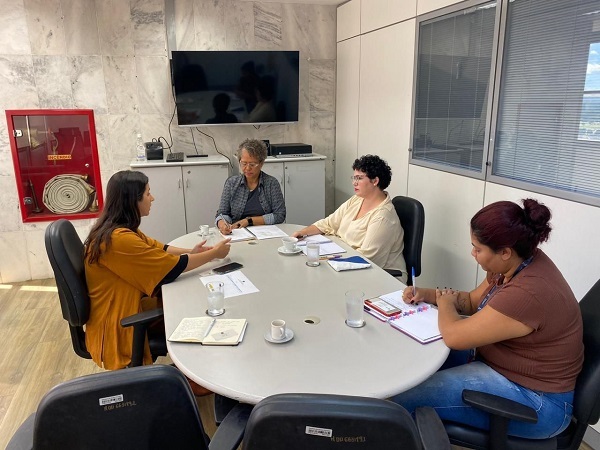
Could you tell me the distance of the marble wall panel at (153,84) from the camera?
439cm

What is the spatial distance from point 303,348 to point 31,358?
2.36 metres

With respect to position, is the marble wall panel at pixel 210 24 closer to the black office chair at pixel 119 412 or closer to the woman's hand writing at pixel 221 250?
the woman's hand writing at pixel 221 250

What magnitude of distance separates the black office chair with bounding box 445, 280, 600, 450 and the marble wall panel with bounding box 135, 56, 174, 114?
4.01 m

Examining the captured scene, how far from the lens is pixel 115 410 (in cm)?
102

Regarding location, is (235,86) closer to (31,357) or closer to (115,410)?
(31,357)

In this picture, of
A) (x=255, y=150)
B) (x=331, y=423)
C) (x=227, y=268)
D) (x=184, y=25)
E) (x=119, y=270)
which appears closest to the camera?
(x=331, y=423)

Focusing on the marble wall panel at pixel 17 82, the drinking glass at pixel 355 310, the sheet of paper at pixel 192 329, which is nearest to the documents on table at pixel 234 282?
the sheet of paper at pixel 192 329

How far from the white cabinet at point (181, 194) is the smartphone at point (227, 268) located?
2.18m

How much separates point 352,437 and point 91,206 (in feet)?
14.3

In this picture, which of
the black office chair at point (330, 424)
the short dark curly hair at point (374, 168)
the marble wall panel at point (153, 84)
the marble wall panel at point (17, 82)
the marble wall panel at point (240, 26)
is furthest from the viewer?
the marble wall panel at point (240, 26)

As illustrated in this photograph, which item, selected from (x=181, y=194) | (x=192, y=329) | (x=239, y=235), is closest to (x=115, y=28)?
(x=181, y=194)

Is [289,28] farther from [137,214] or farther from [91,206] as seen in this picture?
[137,214]

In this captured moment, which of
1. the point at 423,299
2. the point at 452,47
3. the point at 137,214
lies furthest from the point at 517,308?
the point at 452,47

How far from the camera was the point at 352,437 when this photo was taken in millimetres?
899
